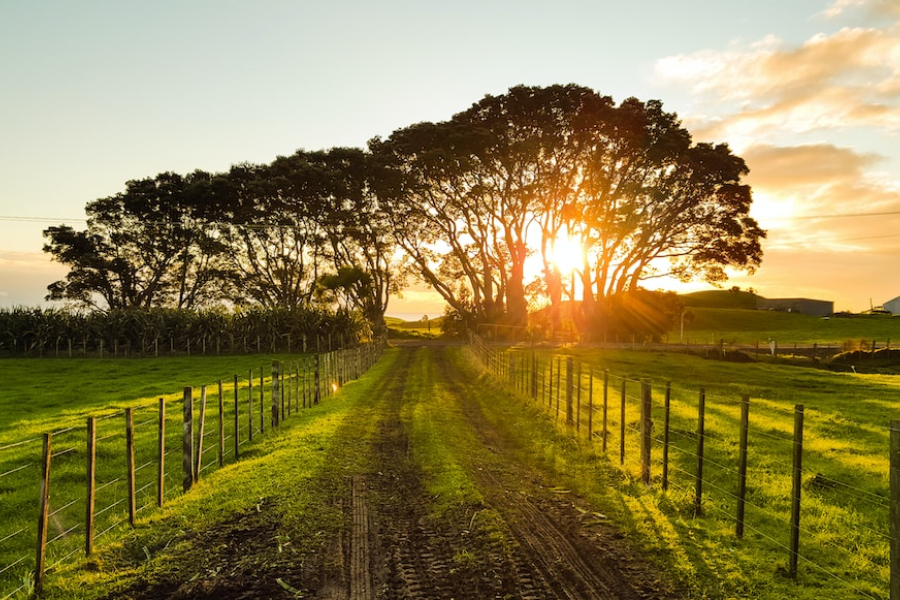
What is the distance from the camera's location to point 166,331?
52438mm

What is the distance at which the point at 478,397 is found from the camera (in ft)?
79.4

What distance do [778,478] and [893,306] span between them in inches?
6096

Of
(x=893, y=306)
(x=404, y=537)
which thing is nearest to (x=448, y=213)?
(x=404, y=537)

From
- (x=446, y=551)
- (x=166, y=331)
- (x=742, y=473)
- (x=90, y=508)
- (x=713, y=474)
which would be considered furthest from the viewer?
(x=166, y=331)

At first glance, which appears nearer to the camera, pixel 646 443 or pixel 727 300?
pixel 646 443

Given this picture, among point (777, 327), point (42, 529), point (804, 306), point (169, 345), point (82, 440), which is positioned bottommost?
point (82, 440)

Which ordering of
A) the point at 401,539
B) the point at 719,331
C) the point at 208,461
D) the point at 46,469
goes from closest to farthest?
the point at 46,469 → the point at 401,539 → the point at 208,461 → the point at 719,331

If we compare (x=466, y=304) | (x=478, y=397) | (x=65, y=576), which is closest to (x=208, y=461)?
(x=65, y=576)

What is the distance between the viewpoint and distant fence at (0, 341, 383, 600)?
820cm

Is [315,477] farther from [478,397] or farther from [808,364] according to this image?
[808,364]

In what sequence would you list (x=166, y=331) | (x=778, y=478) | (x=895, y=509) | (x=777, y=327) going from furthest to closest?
(x=777, y=327), (x=166, y=331), (x=778, y=478), (x=895, y=509)

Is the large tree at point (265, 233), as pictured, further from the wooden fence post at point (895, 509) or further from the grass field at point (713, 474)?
the wooden fence post at point (895, 509)

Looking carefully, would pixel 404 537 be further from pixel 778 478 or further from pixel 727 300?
pixel 727 300

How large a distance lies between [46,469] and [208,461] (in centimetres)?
697
